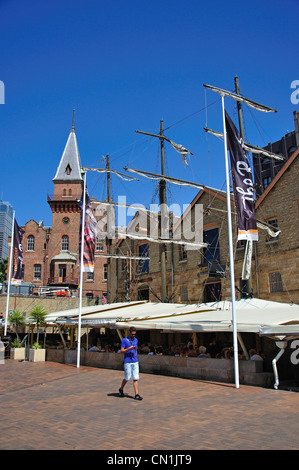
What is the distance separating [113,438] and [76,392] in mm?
4999

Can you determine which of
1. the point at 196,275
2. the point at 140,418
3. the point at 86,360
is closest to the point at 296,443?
the point at 140,418

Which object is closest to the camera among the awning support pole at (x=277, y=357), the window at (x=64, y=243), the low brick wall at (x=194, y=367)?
the awning support pole at (x=277, y=357)

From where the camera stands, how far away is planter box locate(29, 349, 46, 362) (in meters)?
20.9

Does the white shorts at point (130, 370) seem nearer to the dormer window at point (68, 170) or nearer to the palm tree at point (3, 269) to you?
the palm tree at point (3, 269)

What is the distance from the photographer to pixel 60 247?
58188 mm

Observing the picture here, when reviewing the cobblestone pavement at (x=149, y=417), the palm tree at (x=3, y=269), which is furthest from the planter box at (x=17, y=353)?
the palm tree at (x=3, y=269)

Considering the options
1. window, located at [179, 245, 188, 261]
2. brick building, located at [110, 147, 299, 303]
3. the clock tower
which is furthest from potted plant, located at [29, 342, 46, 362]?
the clock tower

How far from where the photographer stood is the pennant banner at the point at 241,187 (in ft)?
42.8

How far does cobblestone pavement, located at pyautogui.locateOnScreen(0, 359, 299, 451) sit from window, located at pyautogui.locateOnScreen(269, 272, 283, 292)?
11322 millimetres

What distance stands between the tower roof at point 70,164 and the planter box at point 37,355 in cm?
4398

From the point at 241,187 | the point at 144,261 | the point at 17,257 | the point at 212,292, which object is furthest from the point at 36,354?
the point at 144,261

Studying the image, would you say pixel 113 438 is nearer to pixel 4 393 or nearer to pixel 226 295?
pixel 4 393
